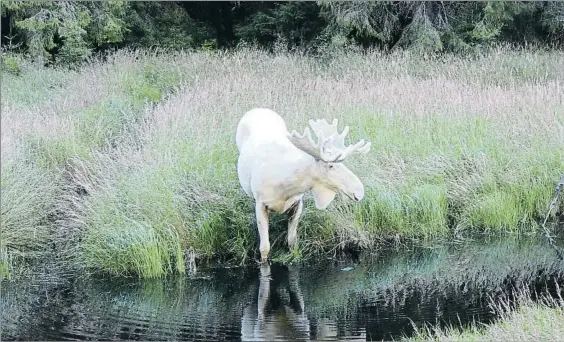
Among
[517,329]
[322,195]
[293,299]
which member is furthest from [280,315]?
[517,329]

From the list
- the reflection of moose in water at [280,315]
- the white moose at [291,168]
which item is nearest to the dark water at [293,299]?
→ the reflection of moose in water at [280,315]

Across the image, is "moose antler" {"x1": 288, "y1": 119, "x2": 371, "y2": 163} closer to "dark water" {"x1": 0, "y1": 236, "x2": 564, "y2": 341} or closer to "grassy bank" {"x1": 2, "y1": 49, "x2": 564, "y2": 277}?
"dark water" {"x1": 0, "y1": 236, "x2": 564, "y2": 341}

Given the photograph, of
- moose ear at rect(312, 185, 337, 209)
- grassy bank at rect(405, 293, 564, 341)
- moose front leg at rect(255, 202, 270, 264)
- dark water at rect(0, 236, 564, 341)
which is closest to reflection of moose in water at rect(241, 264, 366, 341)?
dark water at rect(0, 236, 564, 341)

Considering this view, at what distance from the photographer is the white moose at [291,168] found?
712 cm

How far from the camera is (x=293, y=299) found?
284 inches

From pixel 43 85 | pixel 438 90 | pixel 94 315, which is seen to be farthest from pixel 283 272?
pixel 43 85

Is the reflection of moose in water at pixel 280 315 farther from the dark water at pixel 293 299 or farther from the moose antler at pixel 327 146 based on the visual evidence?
the moose antler at pixel 327 146

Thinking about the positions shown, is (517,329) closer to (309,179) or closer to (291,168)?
(309,179)

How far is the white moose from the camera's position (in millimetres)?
7117

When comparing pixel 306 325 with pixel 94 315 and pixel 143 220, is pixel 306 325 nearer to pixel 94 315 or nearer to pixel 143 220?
pixel 94 315

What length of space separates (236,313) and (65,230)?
2629 millimetres

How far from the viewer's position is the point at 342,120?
10758 mm

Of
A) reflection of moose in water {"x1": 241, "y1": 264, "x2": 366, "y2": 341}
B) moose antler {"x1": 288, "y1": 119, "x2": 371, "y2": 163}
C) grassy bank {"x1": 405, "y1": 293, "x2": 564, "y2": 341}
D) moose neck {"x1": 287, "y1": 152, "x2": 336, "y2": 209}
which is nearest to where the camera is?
grassy bank {"x1": 405, "y1": 293, "x2": 564, "y2": 341}

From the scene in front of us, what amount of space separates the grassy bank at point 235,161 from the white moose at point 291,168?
557mm
